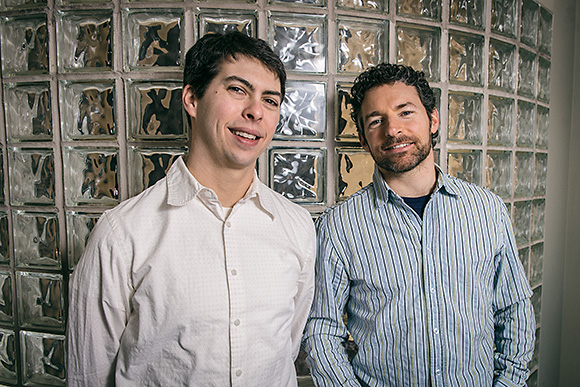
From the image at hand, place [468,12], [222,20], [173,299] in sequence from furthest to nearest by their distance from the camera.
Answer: [468,12] → [222,20] → [173,299]

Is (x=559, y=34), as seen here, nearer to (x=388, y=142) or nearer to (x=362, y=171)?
(x=362, y=171)

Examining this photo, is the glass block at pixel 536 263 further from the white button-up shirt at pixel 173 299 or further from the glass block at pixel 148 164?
the glass block at pixel 148 164

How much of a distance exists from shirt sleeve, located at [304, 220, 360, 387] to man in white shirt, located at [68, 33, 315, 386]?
0.10 metres

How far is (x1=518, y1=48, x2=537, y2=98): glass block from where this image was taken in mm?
1780

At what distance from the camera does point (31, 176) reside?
1.45 m

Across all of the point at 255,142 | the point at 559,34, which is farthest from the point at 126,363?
the point at 559,34

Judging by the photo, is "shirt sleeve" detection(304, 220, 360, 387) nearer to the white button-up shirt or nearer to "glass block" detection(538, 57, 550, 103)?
the white button-up shirt

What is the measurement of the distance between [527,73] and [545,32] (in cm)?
31

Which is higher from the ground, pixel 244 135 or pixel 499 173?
pixel 244 135

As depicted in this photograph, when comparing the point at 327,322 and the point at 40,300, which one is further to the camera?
the point at 40,300

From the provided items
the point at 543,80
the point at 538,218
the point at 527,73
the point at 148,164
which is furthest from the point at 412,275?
the point at 543,80

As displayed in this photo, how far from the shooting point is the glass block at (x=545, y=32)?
187 cm

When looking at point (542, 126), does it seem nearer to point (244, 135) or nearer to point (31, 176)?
point (244, 135)

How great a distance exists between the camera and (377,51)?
144 cm
